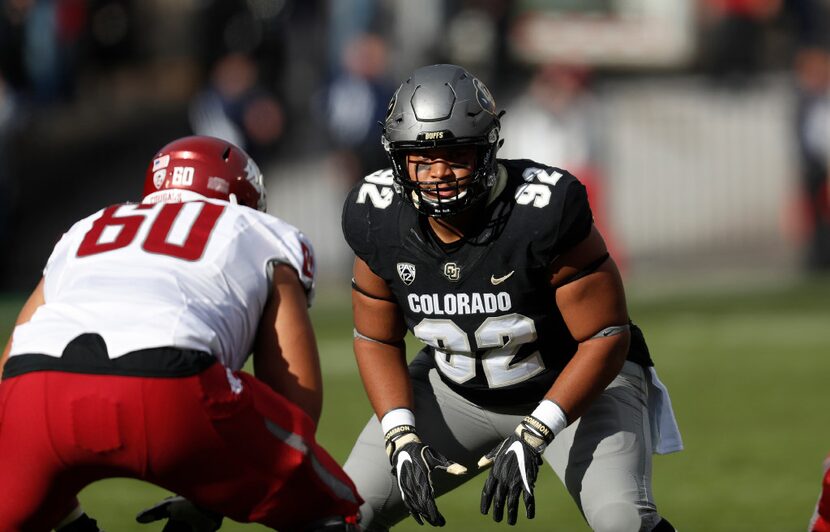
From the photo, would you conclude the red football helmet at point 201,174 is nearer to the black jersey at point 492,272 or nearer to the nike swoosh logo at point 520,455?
the black jersey at point 492,272

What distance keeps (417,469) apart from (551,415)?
15.6 inches

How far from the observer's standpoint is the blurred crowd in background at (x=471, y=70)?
13773 mm

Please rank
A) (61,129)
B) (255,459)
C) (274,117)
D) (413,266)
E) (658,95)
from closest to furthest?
1. (255,459)
2. (413,266)
3. (274,117)
4. (61,129)
5. (658,95)

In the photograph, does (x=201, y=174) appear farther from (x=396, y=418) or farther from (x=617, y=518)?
(x=617, y=518)

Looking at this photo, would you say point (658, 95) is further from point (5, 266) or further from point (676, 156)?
point (5, 266)

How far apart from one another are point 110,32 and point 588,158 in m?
5.00

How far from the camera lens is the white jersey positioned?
3.65m

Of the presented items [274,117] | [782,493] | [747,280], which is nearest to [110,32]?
[274,117]

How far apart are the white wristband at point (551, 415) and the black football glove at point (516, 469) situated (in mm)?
13

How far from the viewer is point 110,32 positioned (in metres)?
15.0

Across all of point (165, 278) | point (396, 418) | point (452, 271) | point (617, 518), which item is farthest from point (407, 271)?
point (617, 518)

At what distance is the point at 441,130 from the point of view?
410 cm

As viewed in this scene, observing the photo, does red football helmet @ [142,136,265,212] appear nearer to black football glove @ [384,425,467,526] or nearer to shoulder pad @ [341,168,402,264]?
shoulder pad @ [341,168,402,264]

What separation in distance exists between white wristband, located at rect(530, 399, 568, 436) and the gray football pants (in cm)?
18
